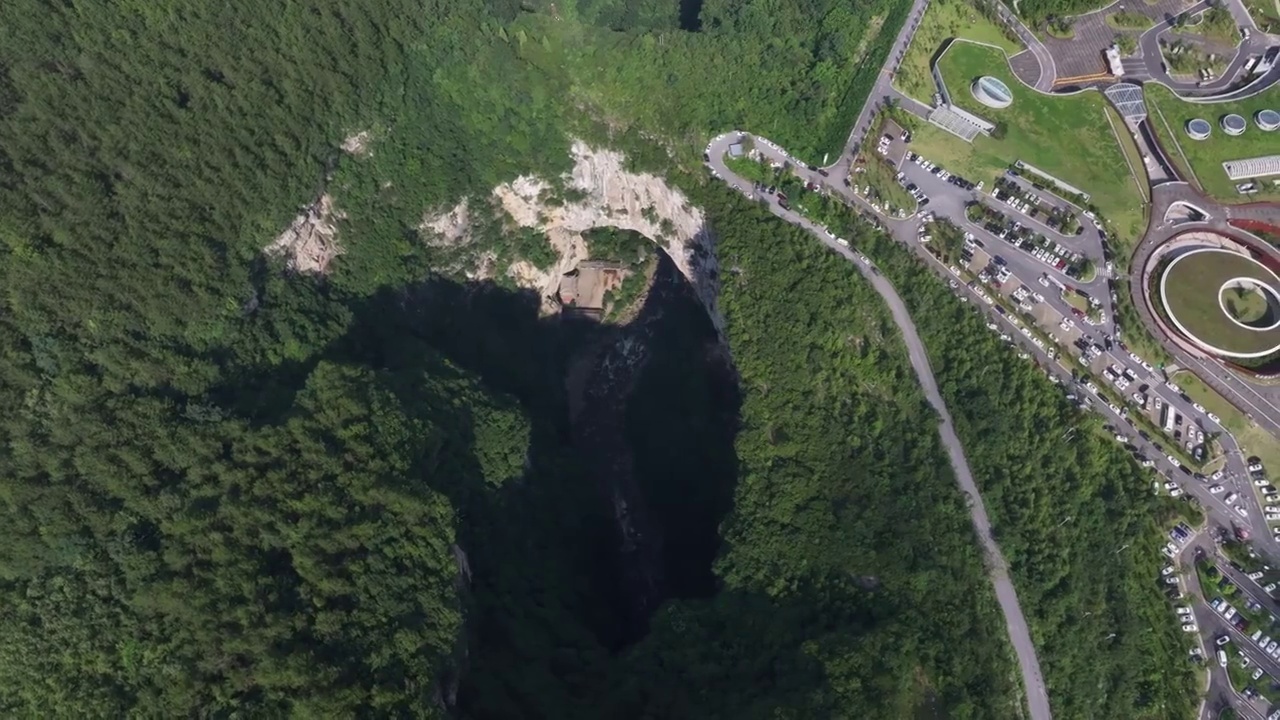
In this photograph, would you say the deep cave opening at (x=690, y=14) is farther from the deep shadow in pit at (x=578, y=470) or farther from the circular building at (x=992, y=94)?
the circular building at (x=992, y=94)

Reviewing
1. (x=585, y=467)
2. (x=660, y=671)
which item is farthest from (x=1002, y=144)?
(x=660, y=671)

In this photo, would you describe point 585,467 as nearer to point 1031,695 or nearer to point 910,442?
point 910,442

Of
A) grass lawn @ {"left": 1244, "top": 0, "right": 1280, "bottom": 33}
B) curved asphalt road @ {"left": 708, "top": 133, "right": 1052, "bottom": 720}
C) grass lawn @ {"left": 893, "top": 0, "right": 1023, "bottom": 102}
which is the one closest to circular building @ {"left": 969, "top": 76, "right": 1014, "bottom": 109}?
grass lawn @ {"left": 893, "top": 0, "right": 1023, "bottom": 102}

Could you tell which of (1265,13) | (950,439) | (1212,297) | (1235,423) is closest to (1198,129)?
(1212,297)

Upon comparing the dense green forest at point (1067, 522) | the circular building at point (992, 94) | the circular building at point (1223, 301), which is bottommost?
the dense green forest at point (1067, 522)

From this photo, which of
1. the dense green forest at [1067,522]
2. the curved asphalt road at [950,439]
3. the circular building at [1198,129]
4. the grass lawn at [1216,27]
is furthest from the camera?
the grass lawn at [1216,27]

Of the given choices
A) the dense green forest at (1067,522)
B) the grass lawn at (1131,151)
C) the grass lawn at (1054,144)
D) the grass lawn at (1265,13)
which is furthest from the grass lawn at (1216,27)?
the dense green forest at (1067,522)

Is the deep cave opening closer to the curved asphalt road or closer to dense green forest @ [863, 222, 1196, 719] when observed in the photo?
the curved asphalt road
